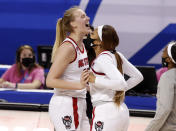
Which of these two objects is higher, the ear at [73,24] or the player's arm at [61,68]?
the ear at [73,24]

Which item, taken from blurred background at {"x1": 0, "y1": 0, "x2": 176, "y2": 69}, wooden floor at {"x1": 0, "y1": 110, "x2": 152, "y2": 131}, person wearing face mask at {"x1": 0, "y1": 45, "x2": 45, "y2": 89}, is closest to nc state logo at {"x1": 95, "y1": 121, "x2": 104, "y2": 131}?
wooden floor at {"x1": 0, "y1": 110, "x2": 152, "y2": 131}

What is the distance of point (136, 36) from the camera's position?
827cm

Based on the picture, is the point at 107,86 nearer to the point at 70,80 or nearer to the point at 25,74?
the point at 70,80

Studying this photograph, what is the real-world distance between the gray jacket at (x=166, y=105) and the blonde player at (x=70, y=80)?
0.52 metres

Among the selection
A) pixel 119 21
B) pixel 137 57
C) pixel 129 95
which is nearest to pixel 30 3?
pixel 119 21

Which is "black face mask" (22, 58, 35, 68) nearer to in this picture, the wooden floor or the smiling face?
the wooden floor

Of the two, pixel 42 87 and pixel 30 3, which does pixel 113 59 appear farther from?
pixel 30 3

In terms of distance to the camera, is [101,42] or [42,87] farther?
[42,87]

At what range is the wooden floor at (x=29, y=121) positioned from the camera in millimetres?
4887

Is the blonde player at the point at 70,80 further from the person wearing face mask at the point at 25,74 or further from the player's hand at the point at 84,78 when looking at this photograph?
the person wearing face mask at the point at 25,74

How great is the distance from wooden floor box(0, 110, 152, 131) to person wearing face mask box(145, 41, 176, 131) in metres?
2.23

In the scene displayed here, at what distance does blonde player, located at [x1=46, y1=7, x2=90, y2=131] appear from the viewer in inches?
105

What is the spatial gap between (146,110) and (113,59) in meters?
2.98

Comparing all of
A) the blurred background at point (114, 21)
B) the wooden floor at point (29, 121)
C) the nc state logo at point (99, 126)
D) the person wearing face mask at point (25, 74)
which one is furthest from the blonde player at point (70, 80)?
the blurred background at point (114, 21)
